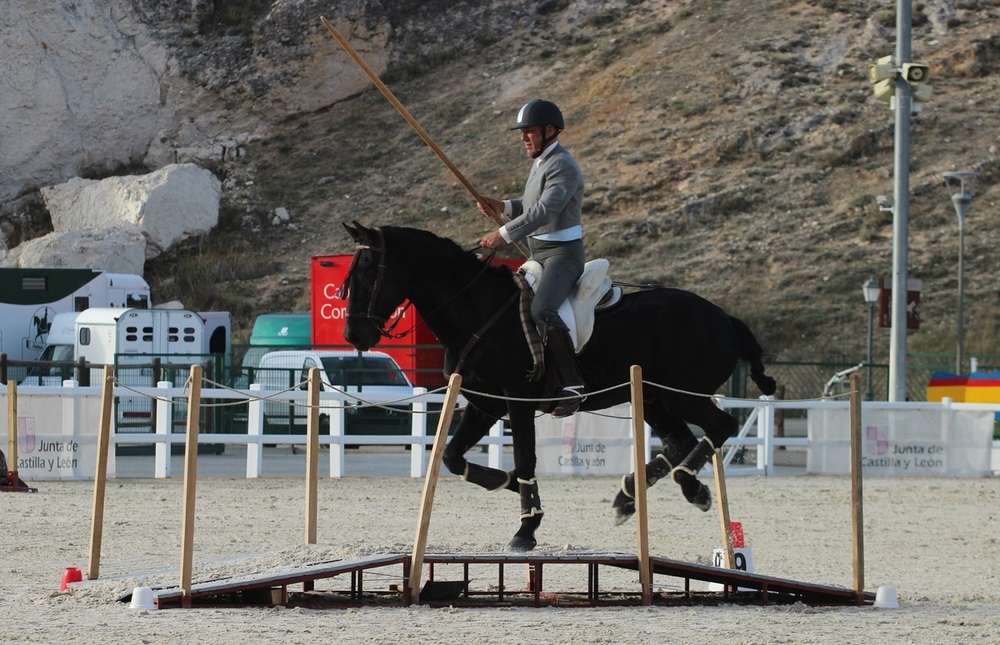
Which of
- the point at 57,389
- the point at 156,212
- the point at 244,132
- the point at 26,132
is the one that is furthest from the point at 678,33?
the point at 57,389

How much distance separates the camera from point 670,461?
11.4 m

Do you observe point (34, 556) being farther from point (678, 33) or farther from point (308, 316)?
point (678, 33)

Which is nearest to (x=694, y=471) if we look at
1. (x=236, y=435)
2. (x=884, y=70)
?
(x=236, y=435)

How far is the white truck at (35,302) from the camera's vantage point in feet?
112

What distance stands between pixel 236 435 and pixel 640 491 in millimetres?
12448

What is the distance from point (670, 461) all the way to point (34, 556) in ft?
17.2

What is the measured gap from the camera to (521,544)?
10.3 meters

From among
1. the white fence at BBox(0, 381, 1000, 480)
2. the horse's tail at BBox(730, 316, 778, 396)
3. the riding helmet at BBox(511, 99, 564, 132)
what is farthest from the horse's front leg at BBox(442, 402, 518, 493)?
the white fence at BBox(0, 381, 1000, 480)

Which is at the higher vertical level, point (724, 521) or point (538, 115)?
point (538, 115)

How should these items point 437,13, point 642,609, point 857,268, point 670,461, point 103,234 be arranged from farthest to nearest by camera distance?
point 437,13 < point 103,234 < point 857,268 < point 670,461 < point 642,609

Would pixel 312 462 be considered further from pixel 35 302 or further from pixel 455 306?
pixel 35 302

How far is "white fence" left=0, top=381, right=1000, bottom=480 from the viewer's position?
65.9 ft

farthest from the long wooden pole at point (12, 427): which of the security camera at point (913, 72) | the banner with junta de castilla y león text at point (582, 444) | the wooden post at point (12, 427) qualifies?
the security camera at point (913, 72)

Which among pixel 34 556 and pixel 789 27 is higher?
pixel 789 27
